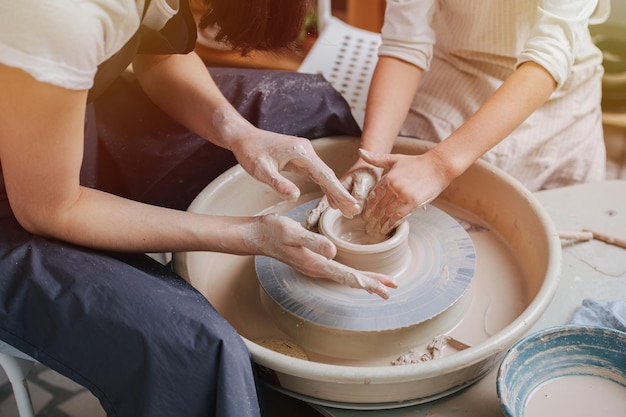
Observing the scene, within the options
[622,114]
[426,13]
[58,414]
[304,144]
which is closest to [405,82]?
[426,13]

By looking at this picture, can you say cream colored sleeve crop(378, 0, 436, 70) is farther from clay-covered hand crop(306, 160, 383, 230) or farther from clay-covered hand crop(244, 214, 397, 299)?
clay-covered hand crop(244, 214, 397, 299)

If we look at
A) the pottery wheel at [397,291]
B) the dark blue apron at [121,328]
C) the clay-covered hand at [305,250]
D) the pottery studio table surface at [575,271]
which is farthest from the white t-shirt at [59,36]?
the pottery studio table surface at [575,271]

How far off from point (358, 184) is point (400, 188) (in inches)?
5.9

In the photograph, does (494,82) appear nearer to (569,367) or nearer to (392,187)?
(392,187)

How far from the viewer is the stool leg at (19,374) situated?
1462mm

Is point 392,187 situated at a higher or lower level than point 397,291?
higher

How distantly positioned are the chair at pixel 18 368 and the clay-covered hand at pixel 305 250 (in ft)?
1.89

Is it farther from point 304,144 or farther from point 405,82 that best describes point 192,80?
point 405,82

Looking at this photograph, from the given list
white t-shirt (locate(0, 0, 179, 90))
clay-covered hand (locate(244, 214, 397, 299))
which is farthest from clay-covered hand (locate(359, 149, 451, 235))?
white t-shirt (locate(0, 0, 179, 90))

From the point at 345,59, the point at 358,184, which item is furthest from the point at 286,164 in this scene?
the point at 345,59

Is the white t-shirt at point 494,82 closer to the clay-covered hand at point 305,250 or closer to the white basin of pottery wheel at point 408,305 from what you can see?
the white basin of pottery wheel at point 408,305

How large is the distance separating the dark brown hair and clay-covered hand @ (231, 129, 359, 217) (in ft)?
0.70

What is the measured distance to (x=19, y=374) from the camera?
58.9 inches

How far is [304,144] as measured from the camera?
1480 mm
